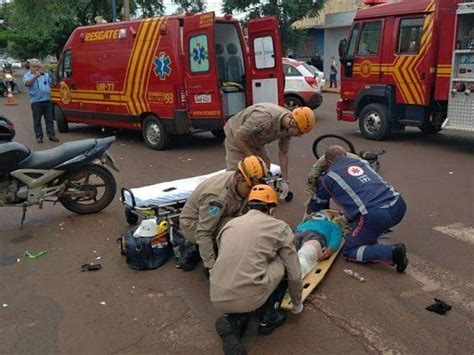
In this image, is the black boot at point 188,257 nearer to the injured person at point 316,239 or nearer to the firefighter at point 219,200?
the firefighter at point 219,200

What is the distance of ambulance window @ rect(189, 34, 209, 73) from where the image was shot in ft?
29.3

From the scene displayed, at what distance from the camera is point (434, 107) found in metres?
9.89

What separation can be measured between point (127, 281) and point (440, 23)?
771cm

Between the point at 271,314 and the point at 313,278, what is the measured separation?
2.62 feet

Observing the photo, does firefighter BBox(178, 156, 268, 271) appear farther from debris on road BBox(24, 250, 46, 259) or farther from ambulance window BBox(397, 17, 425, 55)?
ambulance window BBox(397, 17, 425, 55)

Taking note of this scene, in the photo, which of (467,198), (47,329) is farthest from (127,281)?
(467,198)

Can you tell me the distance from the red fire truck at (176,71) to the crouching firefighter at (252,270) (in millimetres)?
5981

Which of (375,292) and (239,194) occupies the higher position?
(239,194)

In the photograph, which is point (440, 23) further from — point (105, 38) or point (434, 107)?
point (105, 38)

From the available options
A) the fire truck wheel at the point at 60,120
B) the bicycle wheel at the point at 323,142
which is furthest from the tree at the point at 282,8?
the bicycle wheel at the point at 323,142

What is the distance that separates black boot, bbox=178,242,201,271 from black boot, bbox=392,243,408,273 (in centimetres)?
173

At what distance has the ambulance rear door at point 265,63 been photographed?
9.67 m

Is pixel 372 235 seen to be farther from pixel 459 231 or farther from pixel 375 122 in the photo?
pixel 375 122

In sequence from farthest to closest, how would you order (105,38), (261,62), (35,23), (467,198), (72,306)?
(35,23) → (105,38) → (261,62) → (467,198) → (72,306)
